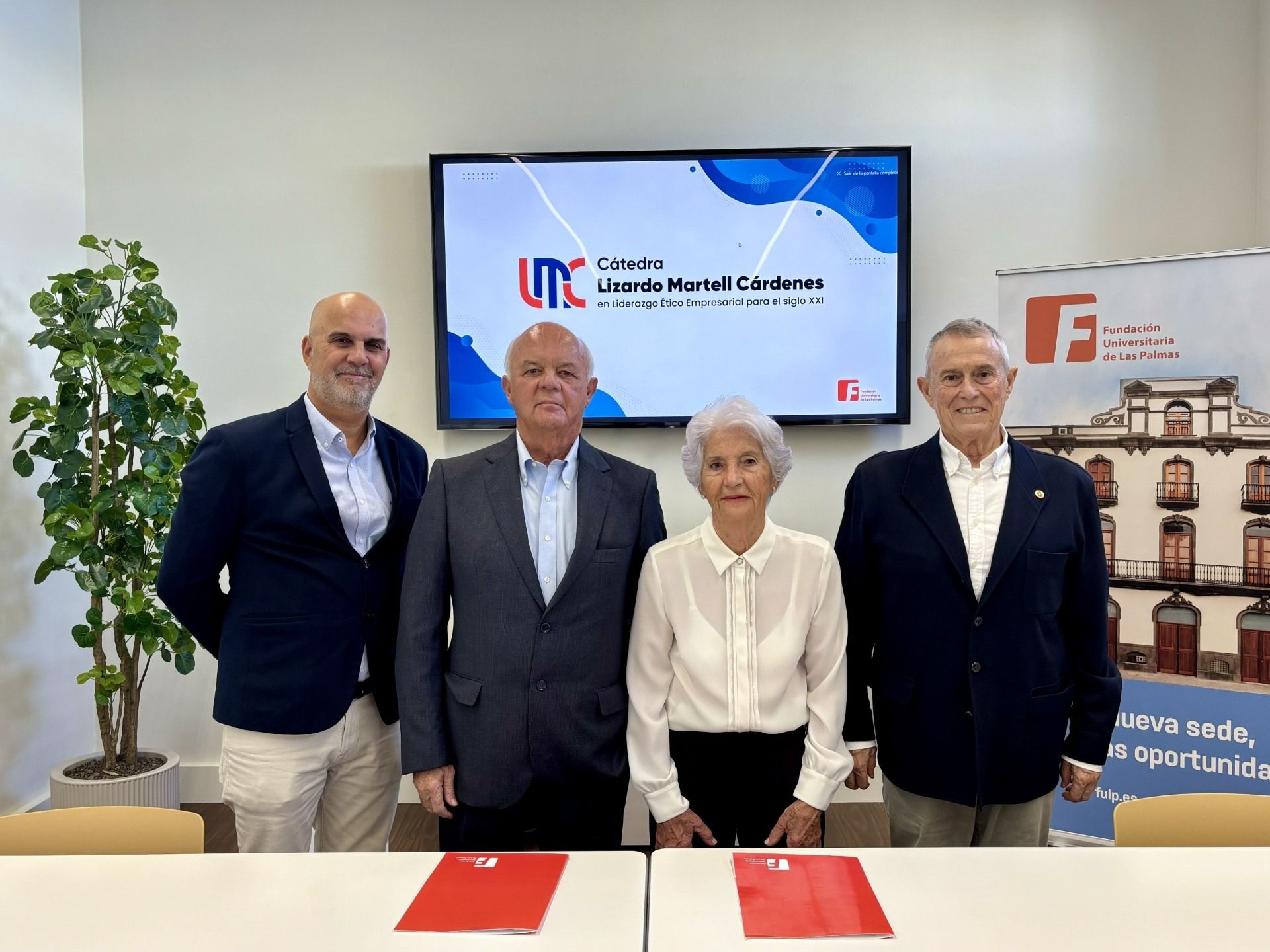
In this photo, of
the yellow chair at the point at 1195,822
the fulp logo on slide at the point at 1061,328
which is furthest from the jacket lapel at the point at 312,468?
the fulp logo on slide at the point at 1061,328

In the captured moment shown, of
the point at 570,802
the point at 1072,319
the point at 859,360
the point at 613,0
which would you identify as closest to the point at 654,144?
the point at 613,0

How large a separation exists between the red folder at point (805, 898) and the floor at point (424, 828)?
2022mm

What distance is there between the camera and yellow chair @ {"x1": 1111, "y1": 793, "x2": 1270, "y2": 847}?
1.75 metres

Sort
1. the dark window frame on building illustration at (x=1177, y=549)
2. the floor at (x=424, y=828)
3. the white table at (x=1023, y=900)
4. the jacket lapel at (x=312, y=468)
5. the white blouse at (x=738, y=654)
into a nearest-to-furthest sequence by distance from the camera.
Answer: the white table at (x=1023, y=900)
the white blouse at (x=738, y=654)
the jacket lapel at (x=312, y=468)
the dark window frame on building illustration at (x=1177, y=549)
the floor at (x=424, y=828)

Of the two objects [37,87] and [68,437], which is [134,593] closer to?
[68,437]

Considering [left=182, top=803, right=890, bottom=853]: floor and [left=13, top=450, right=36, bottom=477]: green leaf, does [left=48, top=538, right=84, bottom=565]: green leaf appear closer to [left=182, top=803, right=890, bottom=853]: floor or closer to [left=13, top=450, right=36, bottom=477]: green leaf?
[left=13, top=450, right=36, bottom=477]: green leaf

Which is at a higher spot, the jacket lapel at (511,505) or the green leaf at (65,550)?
the jacket lapel at (511,505)

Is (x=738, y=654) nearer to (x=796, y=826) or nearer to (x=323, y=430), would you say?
(x=796, y=826)

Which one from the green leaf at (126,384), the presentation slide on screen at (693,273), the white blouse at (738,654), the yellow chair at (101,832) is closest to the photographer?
the yellow chair at (101,832)

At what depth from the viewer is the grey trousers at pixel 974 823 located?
2.12 metres

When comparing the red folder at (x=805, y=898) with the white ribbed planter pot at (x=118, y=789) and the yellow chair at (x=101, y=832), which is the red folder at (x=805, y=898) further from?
the white ribbed planter pot at (x=118, y=789)

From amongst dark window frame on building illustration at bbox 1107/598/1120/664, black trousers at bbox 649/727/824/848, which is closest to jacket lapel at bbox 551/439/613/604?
black trousers at bbox 649/727/824/848

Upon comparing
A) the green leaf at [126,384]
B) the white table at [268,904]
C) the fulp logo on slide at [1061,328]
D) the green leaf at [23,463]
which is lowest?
the white table at [268,904]

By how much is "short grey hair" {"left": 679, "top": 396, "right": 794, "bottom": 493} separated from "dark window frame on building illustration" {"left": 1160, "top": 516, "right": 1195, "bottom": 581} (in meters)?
1.87
